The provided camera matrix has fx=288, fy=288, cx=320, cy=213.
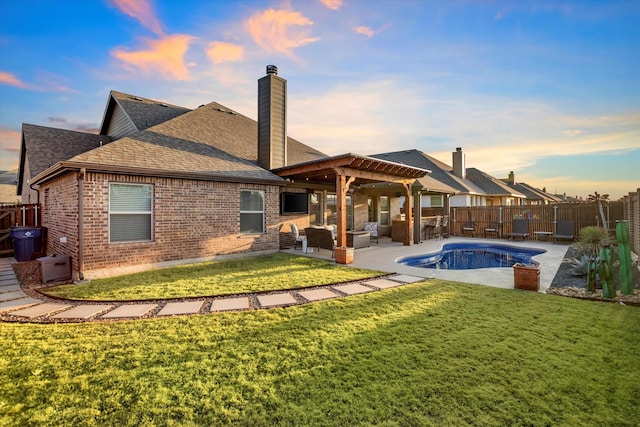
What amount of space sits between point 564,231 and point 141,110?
21.1m

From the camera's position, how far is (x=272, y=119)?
11484mm

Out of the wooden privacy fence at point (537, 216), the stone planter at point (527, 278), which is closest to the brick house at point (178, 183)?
the stone planter at point (527, 278)

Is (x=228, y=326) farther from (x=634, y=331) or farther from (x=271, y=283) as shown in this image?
(x=634, y=331)

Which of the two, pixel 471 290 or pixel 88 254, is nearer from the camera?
pixel 471 290

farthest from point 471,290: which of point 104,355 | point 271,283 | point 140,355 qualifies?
point 104,355

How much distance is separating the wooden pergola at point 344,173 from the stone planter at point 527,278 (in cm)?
470

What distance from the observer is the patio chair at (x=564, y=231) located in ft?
46.7

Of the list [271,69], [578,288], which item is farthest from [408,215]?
[271,69]

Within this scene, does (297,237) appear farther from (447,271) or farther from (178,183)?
(447,271)

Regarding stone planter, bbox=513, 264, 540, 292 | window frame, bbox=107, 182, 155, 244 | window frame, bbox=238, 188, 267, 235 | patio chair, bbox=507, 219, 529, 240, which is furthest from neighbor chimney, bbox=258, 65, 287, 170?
patio chair, bbox=507, 219, 529, 240

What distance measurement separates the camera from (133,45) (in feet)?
33.3

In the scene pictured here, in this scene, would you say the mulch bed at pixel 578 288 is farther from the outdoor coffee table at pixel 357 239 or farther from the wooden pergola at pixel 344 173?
the outdoor coffee table at pixel 357 239

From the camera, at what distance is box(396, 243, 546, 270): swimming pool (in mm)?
10594

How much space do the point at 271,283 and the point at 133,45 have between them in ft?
32.8
